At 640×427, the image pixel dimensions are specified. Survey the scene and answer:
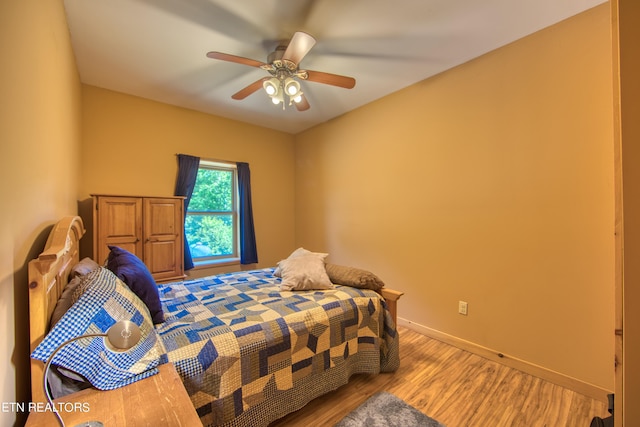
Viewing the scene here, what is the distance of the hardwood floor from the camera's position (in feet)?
5.38

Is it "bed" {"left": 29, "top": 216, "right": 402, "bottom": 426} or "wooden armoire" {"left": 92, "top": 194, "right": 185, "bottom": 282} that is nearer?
"bed" {"left": 29, "top": 216, "right": 402, "bottom": 426}

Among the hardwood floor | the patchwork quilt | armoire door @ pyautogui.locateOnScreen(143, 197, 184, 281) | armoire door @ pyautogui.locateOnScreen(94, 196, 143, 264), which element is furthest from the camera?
armoire door @ pyautogui.locateOnScreen(143, 197, 184, 281)

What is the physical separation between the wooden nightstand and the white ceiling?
2.18 metres

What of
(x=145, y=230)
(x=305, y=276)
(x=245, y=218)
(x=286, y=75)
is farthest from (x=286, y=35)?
(x=245, y=218)

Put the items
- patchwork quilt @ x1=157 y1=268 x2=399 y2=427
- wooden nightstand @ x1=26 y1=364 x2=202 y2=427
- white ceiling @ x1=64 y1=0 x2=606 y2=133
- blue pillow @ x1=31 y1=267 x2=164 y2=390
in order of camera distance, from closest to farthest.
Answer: wooden nightstand @ x1=26 y1=364 x2=202 y2=427 → blue pillow @ x1=31 y1=267 x2=164 y2=390 → patchwork quilt @ x1=157 y1=268 x2=399 y2=427 → white ceiling @ x1=64 y1=0 x2=606 y2=133

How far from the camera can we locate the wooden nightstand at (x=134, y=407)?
33.1 inches

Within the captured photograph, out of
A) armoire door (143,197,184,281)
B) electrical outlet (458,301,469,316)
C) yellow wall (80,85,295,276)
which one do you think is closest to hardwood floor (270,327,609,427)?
electrical outlet (458,301,469,316)

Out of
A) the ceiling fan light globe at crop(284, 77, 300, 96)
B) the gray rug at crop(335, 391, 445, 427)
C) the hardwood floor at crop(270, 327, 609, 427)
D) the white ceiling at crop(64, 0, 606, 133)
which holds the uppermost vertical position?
the white ceiling at crop(64, 0, 606, 133)

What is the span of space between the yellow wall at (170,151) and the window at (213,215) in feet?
0.80

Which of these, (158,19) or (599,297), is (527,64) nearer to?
(599,297)

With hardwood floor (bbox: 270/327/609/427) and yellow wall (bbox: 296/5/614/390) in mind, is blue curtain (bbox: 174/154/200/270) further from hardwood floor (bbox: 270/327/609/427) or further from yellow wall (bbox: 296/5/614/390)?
hardwood floor (bbox: 270/327/609/427)

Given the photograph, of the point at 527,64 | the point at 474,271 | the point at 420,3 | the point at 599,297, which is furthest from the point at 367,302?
the point at 527,64

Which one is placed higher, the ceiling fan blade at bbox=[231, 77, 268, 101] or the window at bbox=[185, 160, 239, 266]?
the ceiling fan blade at bbox=[231, 77, 268, 101]

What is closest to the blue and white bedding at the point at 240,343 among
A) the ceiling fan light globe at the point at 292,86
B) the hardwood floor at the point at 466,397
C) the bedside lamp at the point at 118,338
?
the hardwood floor at the point at 466,397
